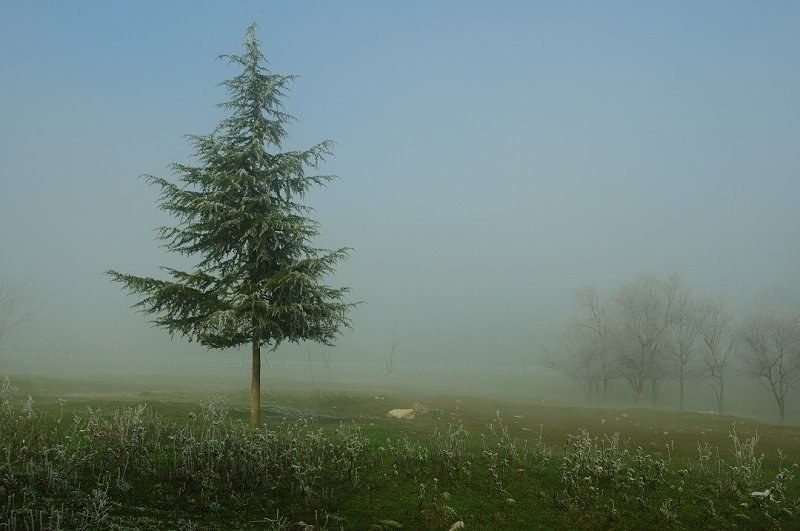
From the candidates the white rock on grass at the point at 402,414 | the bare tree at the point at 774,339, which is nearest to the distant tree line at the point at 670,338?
the bare tree at the point at 774,339

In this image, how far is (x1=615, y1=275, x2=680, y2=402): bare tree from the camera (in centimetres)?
5794

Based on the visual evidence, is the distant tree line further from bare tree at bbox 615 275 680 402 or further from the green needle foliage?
the green needle foliage

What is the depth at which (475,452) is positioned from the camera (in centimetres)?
1412

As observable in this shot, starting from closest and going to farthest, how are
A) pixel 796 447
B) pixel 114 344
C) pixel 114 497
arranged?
pixel 114 497
pixel 796 447
pixel 114 344

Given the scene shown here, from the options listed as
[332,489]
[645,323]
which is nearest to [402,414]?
[332,489]

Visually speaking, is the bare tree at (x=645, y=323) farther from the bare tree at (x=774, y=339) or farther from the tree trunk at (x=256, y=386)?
the tree trunk at (x=256, y=386)

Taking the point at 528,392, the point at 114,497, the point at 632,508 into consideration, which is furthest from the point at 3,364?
the point at 632,508

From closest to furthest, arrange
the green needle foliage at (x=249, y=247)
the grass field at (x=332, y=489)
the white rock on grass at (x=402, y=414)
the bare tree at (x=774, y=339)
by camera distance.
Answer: the grass field at (x=332, y=489) < the green needle foliage at (x=249, y=247) < the white rock on grass at (x=402, y=414) < the bare tree at (x=774, y=339)

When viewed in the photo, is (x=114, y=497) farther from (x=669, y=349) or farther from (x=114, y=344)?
(x=114, y=344)

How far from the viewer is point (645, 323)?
5988cm

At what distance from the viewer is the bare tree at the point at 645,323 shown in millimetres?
57944

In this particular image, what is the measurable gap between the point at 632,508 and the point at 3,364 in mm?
102227

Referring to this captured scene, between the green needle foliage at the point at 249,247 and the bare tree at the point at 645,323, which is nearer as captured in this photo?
the green needle foliage at the point at 249,247

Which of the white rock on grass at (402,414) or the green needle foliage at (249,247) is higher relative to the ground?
the green needle foliage at (249,247)
